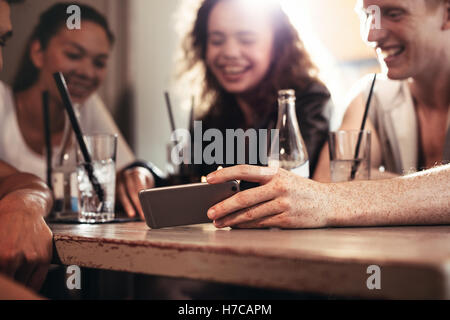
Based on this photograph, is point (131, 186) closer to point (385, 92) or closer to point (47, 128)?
point (47, 128)

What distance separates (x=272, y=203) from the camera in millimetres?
685

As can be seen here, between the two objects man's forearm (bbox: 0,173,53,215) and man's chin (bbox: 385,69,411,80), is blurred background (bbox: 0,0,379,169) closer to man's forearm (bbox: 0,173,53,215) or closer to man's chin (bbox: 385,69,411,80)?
man's chin (bbox: 385,69,411,80)

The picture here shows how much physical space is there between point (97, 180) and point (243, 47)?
0.99m

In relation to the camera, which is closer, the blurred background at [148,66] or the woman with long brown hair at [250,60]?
the woman with long brown hair at [250,60]

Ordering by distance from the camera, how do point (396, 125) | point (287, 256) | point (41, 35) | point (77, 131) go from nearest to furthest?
point (287, 256)
point (77, 131)
point (396, 125)
point (41, 35)

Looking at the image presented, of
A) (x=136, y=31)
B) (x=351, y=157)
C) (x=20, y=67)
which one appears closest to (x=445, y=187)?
(x=351, y=157)

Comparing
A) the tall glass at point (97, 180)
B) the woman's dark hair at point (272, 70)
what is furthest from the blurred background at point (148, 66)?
the tall glass at point (97, 180)

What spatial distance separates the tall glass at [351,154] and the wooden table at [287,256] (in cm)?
31

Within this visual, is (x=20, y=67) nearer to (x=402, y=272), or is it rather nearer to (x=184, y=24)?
(x=184, y=24)

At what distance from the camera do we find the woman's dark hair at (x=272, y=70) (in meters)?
1.68

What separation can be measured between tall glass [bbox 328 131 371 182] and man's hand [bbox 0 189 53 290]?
2.08 ft

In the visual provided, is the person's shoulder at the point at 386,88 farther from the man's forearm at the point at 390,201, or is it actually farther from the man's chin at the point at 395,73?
the man's forearm at the point at 390,201

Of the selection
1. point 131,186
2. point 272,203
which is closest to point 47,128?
point 131,186

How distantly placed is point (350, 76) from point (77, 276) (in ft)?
10.1
